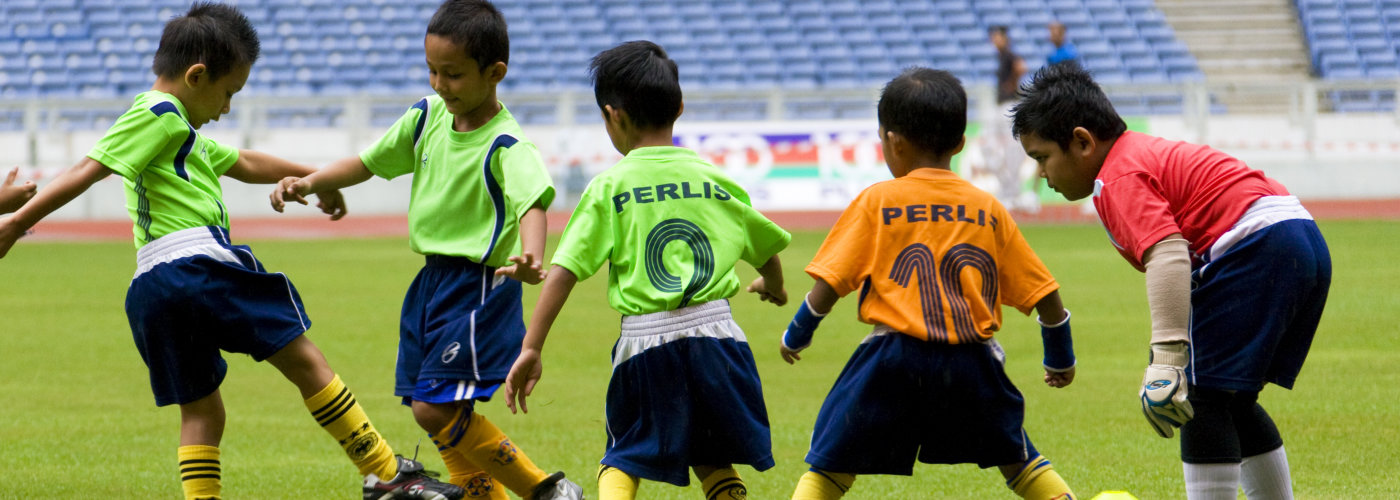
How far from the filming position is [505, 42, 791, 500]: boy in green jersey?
340 cm

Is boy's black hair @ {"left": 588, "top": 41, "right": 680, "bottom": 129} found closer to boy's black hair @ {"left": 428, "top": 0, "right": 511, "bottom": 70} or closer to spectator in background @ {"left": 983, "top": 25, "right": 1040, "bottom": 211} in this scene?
boy's black hair @ {"left": 428, "top": 0, "right": 511, "bottom": 70}

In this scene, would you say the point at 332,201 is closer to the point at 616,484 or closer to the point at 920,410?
the point at 616,484

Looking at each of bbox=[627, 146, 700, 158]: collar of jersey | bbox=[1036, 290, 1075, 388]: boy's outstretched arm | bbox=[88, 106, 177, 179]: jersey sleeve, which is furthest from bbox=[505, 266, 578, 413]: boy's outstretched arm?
bbox=[88, 106, 177, 179]: jersey sleeve

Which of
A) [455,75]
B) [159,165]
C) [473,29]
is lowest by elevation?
[159,165]

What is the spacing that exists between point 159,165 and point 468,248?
842 millimetres

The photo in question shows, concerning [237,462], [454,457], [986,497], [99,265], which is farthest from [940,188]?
[99,265]

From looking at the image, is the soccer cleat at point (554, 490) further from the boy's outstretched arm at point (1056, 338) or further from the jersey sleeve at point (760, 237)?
the boy's outstretched arm at point (1056, 338)

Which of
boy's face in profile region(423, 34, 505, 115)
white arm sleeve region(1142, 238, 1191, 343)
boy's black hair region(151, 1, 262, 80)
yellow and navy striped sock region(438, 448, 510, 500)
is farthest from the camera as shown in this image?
yellow and navy striped sock region(438, 448, 510, 500)

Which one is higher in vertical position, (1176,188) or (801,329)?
(1176,188)

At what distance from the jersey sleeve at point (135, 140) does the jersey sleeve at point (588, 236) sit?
1178 mm

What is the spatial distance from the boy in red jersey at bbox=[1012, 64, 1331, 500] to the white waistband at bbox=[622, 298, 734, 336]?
0.86 meters

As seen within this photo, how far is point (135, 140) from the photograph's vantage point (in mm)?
3770

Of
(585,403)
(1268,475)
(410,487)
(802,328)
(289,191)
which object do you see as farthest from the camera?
(585,403)

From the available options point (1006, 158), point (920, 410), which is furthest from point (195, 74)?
point (1006, 158)
